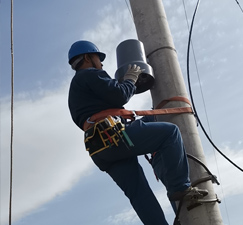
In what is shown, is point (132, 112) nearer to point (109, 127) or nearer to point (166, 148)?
point (109, 127)

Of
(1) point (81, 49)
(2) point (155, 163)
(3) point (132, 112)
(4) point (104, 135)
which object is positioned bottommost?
(2) point (155, 163)

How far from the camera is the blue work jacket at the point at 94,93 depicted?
2.80m

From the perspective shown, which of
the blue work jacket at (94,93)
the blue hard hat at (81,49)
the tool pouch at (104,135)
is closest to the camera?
the tool pouch at (104,135)

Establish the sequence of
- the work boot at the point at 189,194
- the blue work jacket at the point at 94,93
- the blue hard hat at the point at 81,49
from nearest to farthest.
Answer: the work boot at the point at 189,194 → the blue work jacket at the point at 94,93 → the blue hard hat at the point at 81,49

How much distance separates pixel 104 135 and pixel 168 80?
69 centimetres

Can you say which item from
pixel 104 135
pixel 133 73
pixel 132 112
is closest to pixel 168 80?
pixel 133 73

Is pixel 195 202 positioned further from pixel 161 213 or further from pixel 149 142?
pixel 149 142

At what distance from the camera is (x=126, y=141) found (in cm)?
268

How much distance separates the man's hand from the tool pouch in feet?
1.28

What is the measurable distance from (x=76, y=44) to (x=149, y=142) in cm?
109

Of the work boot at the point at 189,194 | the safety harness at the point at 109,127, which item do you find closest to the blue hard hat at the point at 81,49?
the safety harness at the point at 109,127

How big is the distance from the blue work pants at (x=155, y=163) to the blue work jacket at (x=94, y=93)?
0.23 metres

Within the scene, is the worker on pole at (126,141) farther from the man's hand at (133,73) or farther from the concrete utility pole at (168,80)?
the concrete utility pole at (168,80)

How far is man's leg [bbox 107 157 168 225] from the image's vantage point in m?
2.69
